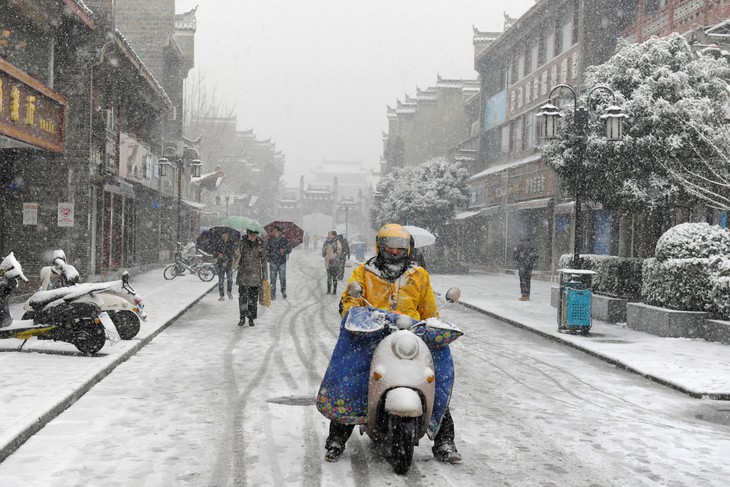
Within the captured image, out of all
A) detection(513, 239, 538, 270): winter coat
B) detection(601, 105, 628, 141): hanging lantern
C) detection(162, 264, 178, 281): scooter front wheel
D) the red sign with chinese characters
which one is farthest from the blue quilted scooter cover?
detection(162, 264, 178, 281): scooter front wheel

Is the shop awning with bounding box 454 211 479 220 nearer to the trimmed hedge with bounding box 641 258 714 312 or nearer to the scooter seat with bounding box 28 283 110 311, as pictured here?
the trimmed hedge with bounding box 641 258 714 312

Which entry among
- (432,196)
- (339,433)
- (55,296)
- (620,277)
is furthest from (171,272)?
(339,433)

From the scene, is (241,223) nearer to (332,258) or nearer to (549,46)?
(332,258)

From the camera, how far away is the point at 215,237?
22.5 metres

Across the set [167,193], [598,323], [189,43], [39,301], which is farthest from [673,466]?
[189,43]

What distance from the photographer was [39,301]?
10.1 metres

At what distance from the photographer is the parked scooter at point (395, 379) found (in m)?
5.12

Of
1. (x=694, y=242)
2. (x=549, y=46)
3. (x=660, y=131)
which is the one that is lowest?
(x=694, y=242)

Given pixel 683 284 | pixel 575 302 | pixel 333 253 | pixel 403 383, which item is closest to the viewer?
pixel 403 383

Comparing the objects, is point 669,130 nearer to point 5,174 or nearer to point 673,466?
point 673,466

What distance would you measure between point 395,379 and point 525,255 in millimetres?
16685

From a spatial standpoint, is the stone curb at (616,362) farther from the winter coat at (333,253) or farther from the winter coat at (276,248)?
the winter coat at (276,248)

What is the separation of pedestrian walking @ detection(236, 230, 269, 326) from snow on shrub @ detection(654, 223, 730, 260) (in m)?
6.98

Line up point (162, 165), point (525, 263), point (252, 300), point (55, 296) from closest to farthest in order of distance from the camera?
point (55, 296) → point (252, 300) → point (525, 263) → point (162, 165)
